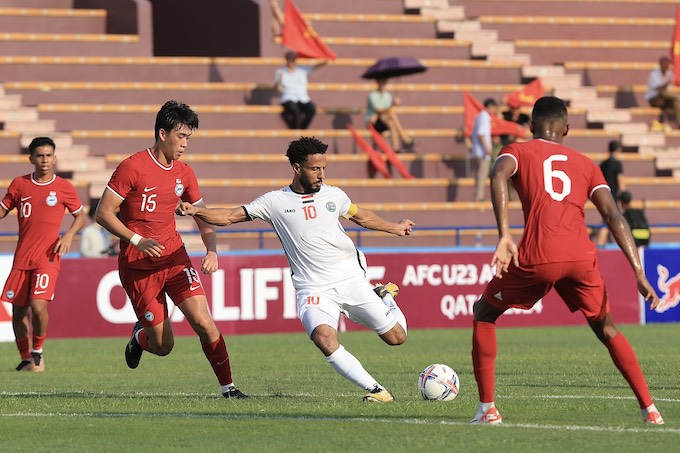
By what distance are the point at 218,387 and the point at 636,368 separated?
4718 mm

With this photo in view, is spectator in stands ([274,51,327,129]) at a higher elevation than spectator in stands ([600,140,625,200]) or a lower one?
higher

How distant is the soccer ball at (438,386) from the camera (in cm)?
1080

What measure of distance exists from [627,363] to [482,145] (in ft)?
60.3

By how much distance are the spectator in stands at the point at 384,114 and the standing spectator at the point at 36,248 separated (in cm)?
1307

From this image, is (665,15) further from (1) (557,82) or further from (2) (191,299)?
(2) (191,299)

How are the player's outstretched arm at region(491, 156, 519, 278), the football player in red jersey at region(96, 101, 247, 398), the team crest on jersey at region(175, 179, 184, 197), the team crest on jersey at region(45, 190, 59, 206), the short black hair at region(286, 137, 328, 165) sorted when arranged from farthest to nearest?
the team crest on jersey at region(45, 190, 59, 206) < the team crest on jersey at region(175, 179, 184, 197) < the football player in red jersey at region(96, 101, 247, 398) < the short black hair at region(286, 137, 328, 165) < the player's outstretched arm at region(491, 156, 519, 278)

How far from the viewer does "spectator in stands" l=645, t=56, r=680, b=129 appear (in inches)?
1213

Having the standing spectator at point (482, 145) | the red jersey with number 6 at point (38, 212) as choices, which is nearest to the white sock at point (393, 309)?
the red jersey with number 6 at point (38, 212)

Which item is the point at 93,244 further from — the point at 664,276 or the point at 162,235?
the point at 162,235

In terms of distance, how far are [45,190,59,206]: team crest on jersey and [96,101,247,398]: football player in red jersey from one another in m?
3.92

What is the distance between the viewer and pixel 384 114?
91.4ft

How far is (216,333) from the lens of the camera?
11508 millimetres

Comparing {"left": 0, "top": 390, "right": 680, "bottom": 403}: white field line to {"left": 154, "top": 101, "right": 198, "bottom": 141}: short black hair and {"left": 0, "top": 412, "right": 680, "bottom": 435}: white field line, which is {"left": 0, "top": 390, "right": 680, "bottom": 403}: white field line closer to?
{"left": 0, "top": 412, "right": 680, "bottom": 435}: white field line

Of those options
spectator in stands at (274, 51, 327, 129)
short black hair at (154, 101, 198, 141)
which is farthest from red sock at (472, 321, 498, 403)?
spectator in stands at (274, 51, 327, 129)
